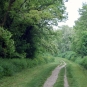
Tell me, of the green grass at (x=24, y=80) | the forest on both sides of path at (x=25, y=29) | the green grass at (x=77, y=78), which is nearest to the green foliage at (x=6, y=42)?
the forest on both sides of path at (x=25, y=29)

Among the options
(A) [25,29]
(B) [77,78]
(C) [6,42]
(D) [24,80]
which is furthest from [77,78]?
(A) [25,29]

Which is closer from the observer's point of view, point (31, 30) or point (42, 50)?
point (31, 30)

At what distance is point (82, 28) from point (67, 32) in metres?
65.9

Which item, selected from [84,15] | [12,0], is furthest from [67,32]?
[12,0]

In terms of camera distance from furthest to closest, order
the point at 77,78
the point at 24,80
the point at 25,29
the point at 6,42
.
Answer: the point at 25,29 → the point at 6,42 → the point at 77,78 → the point at 24,80

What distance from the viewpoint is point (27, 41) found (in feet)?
123

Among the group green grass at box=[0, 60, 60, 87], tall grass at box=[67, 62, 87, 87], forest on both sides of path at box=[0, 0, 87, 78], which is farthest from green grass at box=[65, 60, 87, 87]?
forest on both sides of path at box=[0, 0, 87, 78]

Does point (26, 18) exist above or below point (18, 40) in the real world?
above

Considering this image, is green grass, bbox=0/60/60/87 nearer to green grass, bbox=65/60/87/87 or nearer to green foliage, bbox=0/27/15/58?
green grass, bbox=65/60/87/87

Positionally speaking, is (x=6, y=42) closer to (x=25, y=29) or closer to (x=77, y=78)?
(x=77, y=78)

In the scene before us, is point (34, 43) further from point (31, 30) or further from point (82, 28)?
point (82, 28)

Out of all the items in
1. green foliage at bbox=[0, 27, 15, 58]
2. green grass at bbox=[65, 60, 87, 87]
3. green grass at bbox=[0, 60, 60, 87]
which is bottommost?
green grass at bbox=[65, 60, 87, 87]

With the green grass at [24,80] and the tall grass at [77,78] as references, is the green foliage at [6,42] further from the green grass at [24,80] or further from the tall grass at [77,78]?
the tall grass at [77,78]

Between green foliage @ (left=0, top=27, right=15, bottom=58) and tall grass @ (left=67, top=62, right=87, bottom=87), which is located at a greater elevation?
green foliage @ (left=0, top=27, right=15, bottom=58)
